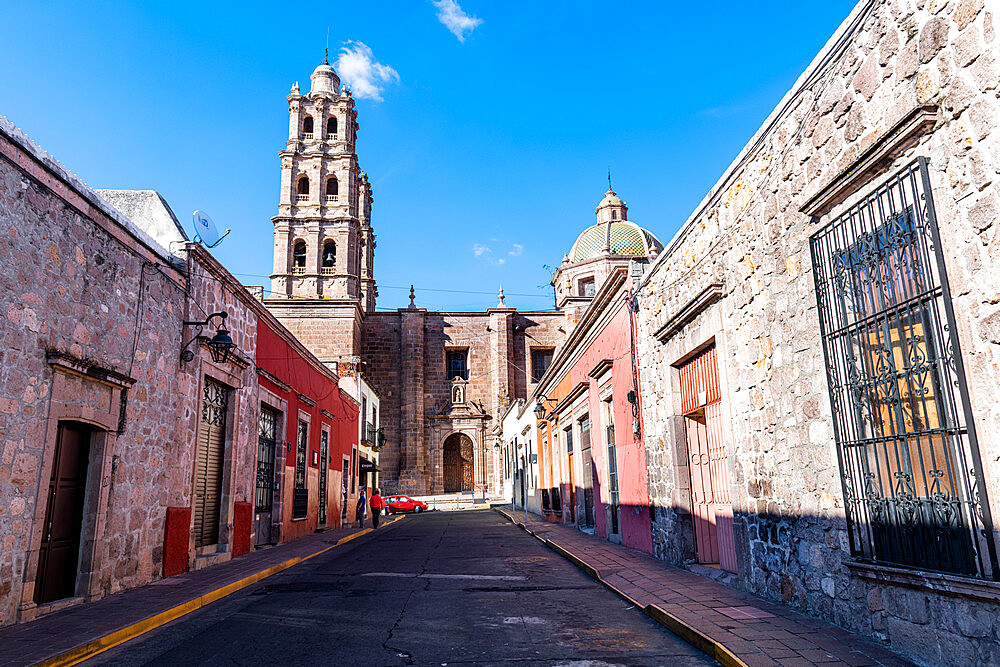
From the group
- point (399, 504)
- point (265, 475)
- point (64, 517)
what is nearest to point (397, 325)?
point (399, 504)

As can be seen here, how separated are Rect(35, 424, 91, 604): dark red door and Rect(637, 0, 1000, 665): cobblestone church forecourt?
7.11 meters

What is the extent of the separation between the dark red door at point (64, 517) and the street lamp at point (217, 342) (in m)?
2.42

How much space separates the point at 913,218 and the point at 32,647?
697 centimetres

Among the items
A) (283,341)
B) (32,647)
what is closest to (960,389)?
(32,647)

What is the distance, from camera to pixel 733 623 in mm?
5223

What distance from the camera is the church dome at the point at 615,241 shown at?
45.8 m

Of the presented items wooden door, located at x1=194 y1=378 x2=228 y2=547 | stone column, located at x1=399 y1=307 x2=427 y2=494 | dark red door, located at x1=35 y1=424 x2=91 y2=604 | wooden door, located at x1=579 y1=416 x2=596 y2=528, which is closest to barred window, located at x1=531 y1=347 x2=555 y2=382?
stone column, located at x1=399 y1=307 x2=427 y2=494

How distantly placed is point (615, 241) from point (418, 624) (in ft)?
139

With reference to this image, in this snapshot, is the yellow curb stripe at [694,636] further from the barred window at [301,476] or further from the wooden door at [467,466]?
the wooden door at [467,466]

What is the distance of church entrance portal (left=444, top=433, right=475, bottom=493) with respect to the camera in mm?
40469

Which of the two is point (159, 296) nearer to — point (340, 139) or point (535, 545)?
point (535, 545)

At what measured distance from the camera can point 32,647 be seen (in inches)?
199

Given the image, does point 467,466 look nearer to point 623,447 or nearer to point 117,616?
point 623,447

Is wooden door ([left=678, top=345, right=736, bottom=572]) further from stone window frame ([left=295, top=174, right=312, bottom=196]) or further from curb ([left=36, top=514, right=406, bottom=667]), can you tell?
stone window frame ([left=295, top=174, right=312, bottom=196])
